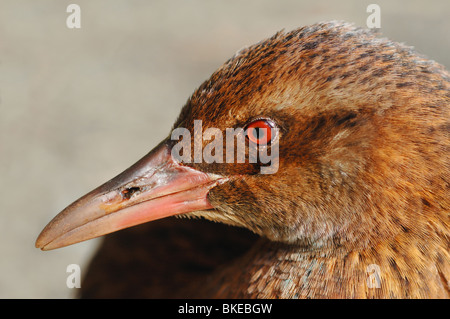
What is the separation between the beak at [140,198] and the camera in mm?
2342

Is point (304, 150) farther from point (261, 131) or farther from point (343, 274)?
point (343, 274)

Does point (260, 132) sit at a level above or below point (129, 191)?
above

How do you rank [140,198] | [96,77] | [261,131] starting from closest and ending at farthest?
[261,131] → [140,198] → [96,77]

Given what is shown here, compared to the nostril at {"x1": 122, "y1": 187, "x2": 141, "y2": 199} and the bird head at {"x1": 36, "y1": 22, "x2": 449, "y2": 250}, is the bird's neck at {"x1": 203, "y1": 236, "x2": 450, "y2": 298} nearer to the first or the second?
the bird head at {"x1": 36, "y1": 22, "x2": 449, "y2": 250}

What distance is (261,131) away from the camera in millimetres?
2162

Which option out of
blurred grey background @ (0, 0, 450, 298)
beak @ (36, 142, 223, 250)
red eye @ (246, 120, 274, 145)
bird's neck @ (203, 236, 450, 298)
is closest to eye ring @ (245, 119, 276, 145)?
red eye @ (246, 120, 274, 145)

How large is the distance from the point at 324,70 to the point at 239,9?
15.4 ft

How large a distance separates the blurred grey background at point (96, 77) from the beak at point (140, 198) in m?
2.29

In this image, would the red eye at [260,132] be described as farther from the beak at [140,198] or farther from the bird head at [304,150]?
the beak at [140,198]

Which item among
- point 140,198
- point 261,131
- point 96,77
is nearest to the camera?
point 261,131

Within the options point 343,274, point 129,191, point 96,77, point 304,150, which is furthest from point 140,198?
point 96,77

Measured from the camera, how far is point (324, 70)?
2.12 metres

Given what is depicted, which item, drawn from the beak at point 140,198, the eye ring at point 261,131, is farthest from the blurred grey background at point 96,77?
the eye ring at point 261,131

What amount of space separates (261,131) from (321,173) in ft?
0.90
